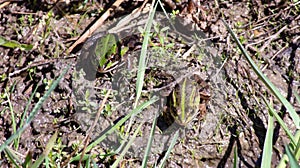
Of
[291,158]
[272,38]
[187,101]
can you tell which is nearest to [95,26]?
[187,101]

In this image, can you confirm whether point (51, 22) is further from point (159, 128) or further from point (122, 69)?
point (159, 128)

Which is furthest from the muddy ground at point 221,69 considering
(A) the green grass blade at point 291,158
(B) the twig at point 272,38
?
(A) the green grass blade at point 291,158

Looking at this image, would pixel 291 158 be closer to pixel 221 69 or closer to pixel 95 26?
pixel 221 69

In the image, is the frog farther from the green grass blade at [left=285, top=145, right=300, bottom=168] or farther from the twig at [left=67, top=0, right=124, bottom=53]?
the green grass blade at [left=285, top=145, right=300, bottom=168]

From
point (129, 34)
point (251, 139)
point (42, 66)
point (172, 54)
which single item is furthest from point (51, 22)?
point (251, 139)

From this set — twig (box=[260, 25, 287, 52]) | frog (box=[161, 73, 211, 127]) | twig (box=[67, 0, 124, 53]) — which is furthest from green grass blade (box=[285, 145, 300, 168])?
twig (box=[67, 0, 124, 53])

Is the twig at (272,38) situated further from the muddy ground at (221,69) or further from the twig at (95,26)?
the twig at (95,26)

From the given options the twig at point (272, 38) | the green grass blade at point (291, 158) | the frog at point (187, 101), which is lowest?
the green grass blade at point (291, 158)
